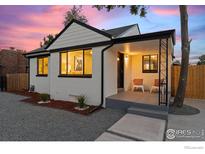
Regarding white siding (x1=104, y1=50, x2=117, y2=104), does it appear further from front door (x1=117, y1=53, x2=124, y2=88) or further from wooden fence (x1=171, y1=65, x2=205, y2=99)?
wooden fence (x1=171, y1=65, x2=205, y2=99)

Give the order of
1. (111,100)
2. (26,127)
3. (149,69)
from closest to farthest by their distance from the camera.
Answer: (26,127) < (111,100) < (149,69)

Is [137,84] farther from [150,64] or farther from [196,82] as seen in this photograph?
[196,82]

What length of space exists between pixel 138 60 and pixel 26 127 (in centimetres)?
736

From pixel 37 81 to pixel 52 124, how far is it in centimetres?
663

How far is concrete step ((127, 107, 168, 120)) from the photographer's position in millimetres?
4551

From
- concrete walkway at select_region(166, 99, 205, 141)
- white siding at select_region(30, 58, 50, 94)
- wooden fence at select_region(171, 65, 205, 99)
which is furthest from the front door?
white siding at select_region(30, 58, 50, 94)

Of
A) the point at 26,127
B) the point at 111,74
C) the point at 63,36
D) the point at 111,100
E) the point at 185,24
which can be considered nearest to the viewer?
the point at 26,127

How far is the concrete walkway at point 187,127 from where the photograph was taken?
3.52 m

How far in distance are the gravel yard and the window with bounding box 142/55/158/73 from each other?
440cm
